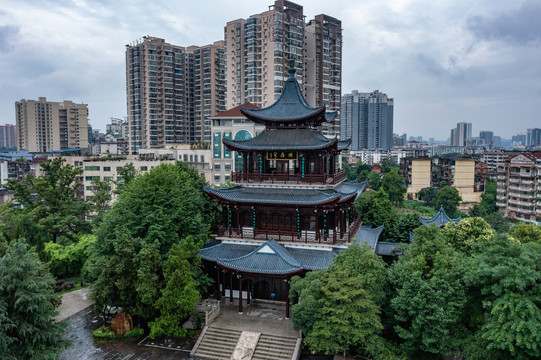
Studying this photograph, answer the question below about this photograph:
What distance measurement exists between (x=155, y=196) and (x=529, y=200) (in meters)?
58.8

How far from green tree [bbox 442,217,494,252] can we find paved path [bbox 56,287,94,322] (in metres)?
19.9

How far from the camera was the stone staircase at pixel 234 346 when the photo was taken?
→ 659 inches

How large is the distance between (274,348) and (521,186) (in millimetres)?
57728

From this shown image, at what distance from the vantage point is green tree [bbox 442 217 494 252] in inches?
747

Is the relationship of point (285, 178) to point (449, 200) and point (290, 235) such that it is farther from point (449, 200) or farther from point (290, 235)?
point (449, 200)

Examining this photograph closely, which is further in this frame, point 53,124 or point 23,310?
point 53,124

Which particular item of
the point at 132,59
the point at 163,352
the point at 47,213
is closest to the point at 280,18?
the point at 132,59

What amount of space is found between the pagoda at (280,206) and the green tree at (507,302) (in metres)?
7.11

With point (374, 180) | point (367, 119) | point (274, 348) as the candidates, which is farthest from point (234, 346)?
point (367, 119)

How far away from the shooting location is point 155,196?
20.9 metres

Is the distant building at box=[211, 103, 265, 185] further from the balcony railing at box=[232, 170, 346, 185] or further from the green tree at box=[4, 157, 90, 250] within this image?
the balcony railing at box=[232, 170, 346, 185]

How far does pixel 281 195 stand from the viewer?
20828 mm

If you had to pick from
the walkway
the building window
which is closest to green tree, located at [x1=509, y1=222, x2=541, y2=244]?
the walkway

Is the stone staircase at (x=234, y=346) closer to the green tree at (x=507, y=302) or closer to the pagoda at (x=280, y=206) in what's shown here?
the pagoda at (x=280, y=206)
